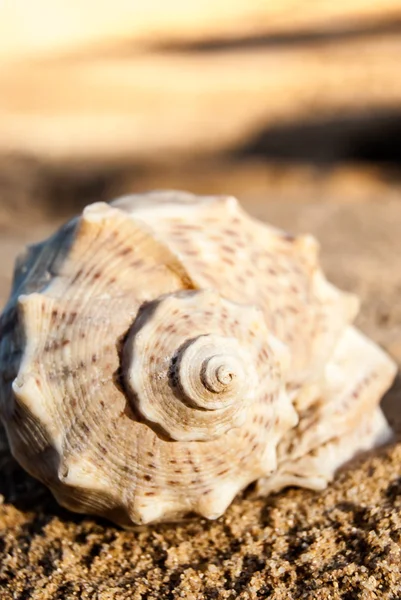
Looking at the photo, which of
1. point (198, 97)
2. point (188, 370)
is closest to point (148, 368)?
point (188, 370)

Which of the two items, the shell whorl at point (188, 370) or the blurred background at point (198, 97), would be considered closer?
the shell whorl at point (188, 370)

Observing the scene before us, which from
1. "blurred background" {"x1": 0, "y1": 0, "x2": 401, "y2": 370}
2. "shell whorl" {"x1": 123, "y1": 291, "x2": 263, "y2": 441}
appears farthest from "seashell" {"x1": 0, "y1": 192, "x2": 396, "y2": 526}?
"blurred background" {"x1": 0, "y1": 0, "x2": 401, "y2": 370}

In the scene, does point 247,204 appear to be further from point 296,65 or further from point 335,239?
point 296,65

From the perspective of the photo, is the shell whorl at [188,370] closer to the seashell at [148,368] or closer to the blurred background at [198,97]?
the seashell at [148,368]

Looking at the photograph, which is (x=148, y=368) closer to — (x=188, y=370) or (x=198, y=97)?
(x=188, y=370)

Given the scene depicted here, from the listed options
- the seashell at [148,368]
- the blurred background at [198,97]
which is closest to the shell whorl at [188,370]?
the seashell at [148,368]

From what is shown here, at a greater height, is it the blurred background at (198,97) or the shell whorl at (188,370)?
the shell whorl at (188,370)

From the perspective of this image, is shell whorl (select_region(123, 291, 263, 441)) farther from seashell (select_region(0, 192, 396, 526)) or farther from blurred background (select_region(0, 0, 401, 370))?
blurred background (select_region(0, 0, 401, 370))
